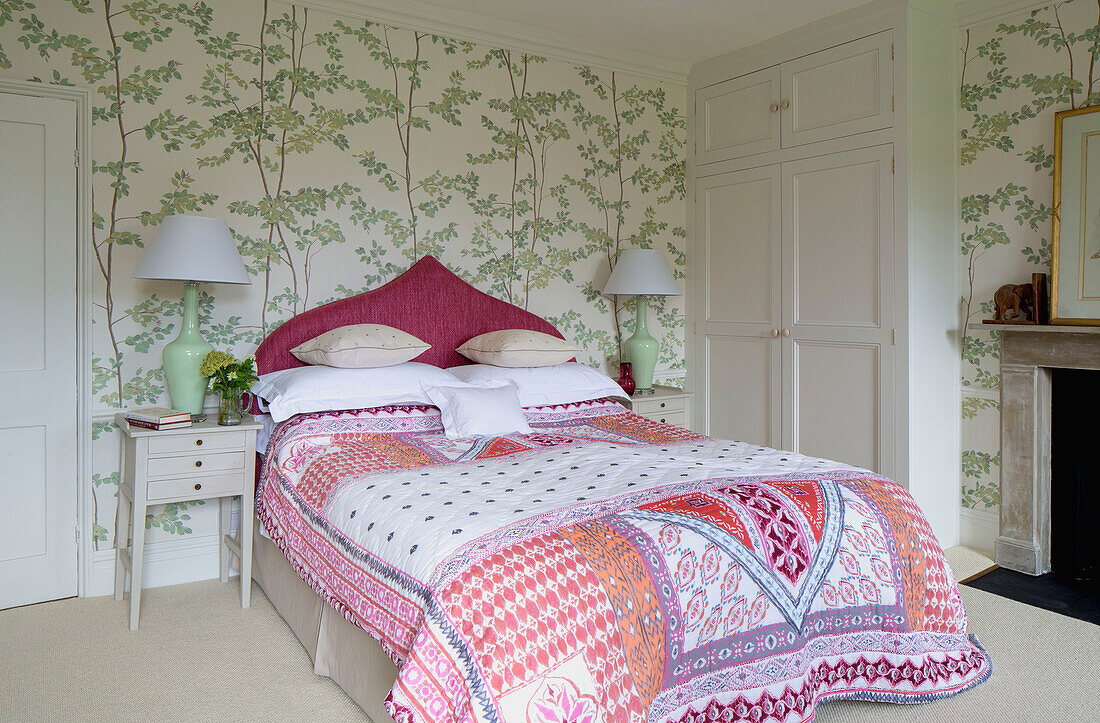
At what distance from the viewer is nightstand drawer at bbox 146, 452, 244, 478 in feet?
9.07

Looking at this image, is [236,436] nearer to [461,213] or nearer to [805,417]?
[461,213]

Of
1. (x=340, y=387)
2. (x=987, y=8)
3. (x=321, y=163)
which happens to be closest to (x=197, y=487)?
(x=340, y=387)

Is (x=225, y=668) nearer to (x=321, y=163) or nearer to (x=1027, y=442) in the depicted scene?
(x=321, y=163)

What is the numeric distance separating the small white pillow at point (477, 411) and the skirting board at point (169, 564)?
121cm

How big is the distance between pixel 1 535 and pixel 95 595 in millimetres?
416

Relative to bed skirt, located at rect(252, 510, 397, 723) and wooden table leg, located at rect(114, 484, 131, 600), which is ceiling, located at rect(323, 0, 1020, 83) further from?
bed skirt, located at rect(252, 510, 397, 723)

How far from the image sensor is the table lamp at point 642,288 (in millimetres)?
4027

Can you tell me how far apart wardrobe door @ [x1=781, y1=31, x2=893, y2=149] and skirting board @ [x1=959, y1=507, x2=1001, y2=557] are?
1.88m

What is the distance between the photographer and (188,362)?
2.95 m

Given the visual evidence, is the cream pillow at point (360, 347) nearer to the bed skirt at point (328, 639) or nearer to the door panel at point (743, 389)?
the bed skirt at point (328, 639)

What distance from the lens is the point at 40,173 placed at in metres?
2.97

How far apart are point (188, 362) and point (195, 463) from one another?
0.40m

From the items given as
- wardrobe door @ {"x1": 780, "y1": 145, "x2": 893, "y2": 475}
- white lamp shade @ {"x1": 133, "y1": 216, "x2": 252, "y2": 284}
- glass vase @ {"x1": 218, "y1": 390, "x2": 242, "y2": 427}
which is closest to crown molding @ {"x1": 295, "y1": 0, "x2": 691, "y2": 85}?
wardrobe door @ {"x1": 780, "y1": 145, "x2": 893, "y2": 475}

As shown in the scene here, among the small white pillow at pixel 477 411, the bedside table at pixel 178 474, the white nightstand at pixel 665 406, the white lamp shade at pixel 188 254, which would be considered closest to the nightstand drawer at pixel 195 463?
the bedside table at pixel 178 474
